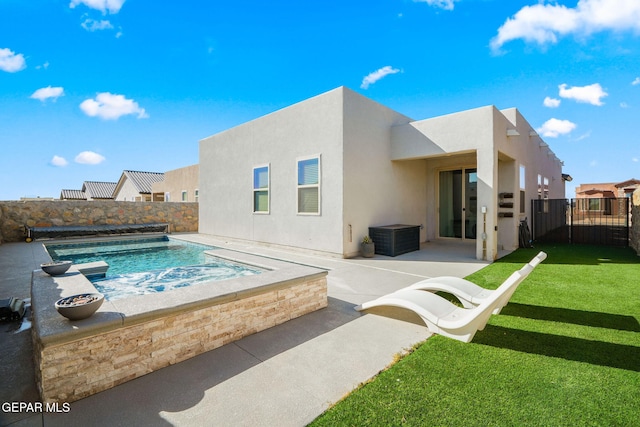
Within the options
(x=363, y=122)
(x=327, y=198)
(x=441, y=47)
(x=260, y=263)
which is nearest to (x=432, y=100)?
(x=441, y=47)

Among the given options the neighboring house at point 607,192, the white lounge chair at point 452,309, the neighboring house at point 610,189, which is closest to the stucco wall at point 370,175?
the white lounge chair at point 452,309

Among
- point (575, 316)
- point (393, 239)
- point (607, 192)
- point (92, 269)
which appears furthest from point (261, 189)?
point (607, 192)

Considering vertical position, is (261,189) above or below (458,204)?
above

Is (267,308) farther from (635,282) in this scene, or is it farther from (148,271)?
(635,282)

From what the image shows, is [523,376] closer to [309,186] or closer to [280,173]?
[309,186]

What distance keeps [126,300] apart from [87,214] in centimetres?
1410

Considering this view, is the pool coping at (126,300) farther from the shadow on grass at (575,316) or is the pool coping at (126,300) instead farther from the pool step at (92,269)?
the shadow on grass at (575,316)

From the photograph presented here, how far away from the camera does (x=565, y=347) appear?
9.98 ft

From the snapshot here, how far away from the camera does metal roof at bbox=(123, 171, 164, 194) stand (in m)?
27.7

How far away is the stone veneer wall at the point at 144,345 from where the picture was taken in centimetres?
214

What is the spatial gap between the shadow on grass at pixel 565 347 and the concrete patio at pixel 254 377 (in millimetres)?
797

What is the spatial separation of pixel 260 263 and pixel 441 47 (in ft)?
37.9

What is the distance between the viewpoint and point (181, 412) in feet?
6.80

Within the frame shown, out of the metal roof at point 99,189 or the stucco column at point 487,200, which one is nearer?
the stucco column at point 487,200
